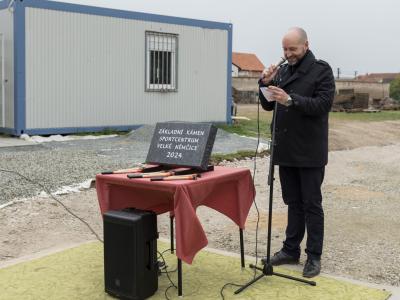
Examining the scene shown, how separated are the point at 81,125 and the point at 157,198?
33.7 ft

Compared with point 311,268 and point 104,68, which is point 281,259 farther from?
point 104,68

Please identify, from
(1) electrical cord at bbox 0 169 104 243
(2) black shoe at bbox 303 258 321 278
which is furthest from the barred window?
(2) black shoe at bbox 303 258 321 278

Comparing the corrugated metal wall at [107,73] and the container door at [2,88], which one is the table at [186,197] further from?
the container door at [2,88]

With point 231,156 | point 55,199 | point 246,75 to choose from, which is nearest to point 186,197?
point 55,199

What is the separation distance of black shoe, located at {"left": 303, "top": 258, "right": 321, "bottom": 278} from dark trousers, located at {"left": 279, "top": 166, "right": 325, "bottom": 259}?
43 millimetres

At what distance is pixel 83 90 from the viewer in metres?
14.3

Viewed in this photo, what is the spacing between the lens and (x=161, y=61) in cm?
1583

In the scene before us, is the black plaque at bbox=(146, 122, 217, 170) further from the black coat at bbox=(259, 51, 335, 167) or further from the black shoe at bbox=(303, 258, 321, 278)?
the black shoe at bbox=(303, 258, 321, 278)

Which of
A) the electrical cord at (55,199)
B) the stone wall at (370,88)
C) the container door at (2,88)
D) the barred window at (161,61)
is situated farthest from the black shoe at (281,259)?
the stone wall at (370,88)

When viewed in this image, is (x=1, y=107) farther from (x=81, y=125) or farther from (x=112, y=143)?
(x=112, y=143)

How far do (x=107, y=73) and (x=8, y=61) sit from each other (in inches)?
97.3

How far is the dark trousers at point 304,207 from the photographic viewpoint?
470 centimetres

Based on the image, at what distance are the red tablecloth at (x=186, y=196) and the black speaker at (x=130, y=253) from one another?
253 mm

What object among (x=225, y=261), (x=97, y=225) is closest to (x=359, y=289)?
(x=225, y=261)
